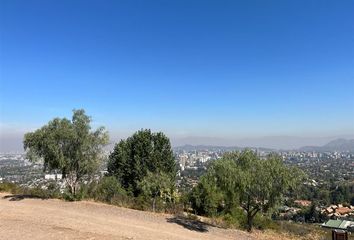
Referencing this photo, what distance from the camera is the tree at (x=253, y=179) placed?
14195mm

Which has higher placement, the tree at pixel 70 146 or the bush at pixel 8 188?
the tree at pixel 70 146

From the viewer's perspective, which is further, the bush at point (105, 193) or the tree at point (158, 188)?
the tree at point (158, 188)

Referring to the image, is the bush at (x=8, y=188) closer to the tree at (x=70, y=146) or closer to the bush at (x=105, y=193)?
the tree at (x=70, y=146)

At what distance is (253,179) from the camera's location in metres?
14.4

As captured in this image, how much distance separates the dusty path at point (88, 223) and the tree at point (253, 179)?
1.53 m

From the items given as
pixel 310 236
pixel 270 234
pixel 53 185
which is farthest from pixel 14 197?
pixel 310 236

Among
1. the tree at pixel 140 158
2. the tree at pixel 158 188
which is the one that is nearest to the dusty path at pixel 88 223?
the tree at pixel 158 188

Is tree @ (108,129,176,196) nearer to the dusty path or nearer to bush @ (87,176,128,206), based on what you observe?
bush @ (87,176,128,206)

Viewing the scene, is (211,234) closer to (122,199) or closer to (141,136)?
(122,199)

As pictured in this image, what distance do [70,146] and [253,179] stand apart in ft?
28.8

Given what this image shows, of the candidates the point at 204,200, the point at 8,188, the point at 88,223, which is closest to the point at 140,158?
the point at 204,200

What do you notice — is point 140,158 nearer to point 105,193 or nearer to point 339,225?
point 105,193

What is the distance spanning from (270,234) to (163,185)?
275 inches

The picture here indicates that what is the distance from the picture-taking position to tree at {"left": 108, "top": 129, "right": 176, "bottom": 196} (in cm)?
3106
